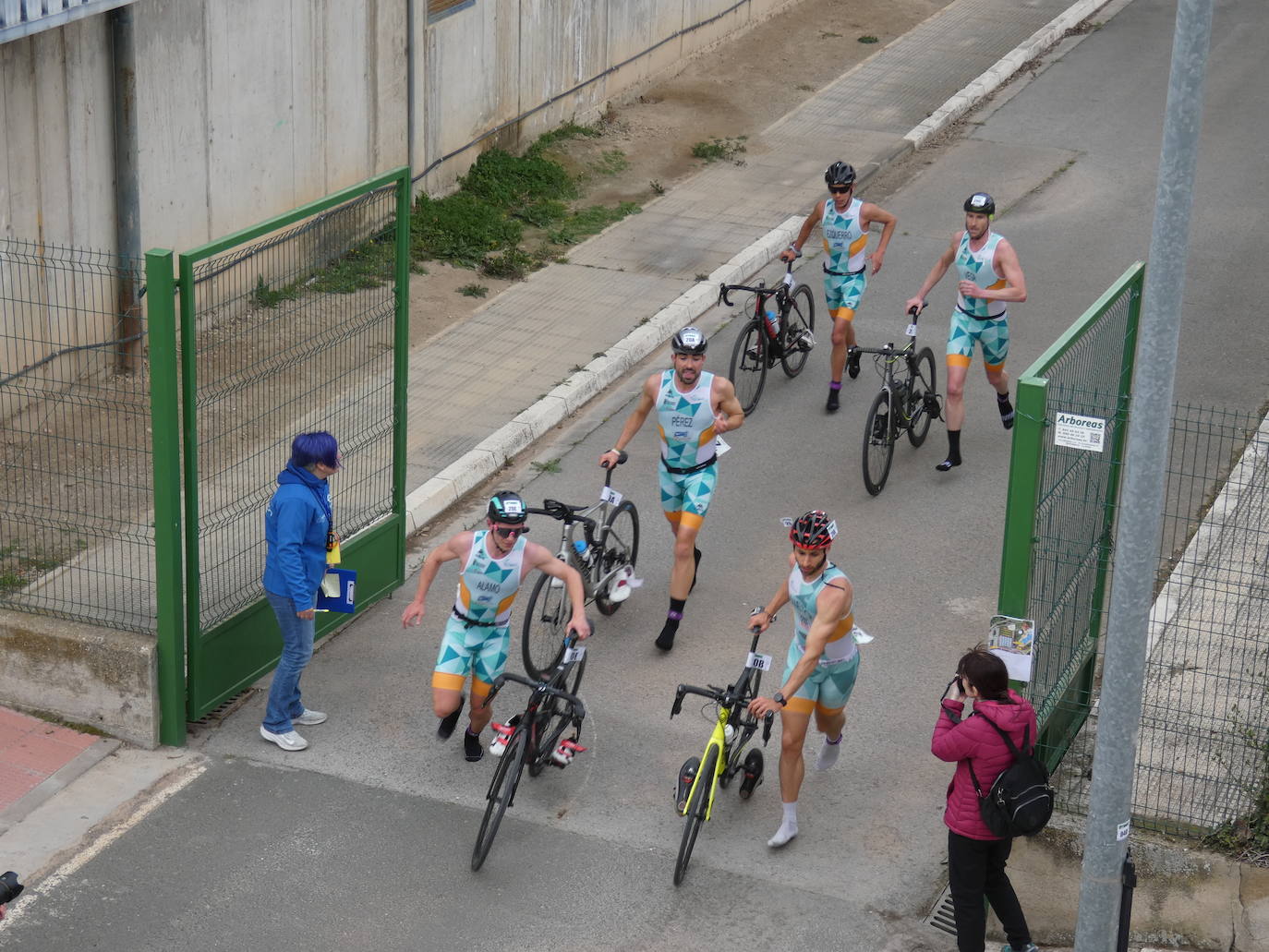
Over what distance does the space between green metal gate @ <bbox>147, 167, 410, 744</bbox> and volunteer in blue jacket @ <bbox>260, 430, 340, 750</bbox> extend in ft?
1.28

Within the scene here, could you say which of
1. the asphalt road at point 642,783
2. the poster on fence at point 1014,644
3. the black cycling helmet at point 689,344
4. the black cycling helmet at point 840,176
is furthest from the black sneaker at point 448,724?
the black cycling helmet at point 840,176

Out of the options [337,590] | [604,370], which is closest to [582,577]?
[337,590]

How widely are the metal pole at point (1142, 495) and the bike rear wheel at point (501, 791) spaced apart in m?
2.73

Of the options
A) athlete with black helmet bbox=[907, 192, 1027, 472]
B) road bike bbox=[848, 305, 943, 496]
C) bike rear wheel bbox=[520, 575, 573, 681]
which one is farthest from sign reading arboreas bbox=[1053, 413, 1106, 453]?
athlete with black helmet bbox=[907, 192, 1027, 472]

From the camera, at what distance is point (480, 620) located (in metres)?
8.78

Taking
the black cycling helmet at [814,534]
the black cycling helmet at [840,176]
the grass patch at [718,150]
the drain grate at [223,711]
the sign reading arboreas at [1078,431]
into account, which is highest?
the sign reading arboreas at [1078,431]

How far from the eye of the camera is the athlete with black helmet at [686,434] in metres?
10.2

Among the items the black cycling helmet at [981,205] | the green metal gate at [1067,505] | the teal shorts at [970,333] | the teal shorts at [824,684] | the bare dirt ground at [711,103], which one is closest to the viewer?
the green metal gate at [1067,505]

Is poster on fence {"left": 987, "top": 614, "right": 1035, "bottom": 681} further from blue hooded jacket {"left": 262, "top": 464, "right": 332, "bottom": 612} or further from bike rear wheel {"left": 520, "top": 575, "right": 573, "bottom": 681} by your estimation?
blue hooded jacket {"left": 262, "top": 464, "right": 332, "bottom": 612}

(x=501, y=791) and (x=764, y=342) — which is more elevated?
(x=764, y=342)

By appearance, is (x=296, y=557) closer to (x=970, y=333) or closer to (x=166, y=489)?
(x=166, y=489)

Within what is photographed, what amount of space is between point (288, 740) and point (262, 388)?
1.92 m

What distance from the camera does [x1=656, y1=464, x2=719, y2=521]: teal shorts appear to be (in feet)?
34.1

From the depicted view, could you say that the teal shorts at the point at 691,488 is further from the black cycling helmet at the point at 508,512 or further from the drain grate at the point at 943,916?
the drain grate at the point at 943,916
